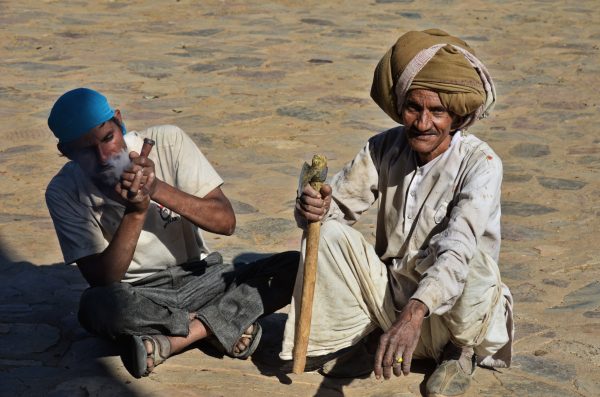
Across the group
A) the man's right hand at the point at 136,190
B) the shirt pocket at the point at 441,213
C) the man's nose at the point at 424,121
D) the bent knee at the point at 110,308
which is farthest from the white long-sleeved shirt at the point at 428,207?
the bent knee at the point at 110,308

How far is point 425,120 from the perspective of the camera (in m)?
3.59

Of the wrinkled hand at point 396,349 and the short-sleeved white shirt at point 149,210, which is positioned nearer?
the wrinkled hand at point 396,349

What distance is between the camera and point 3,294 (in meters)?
4.57

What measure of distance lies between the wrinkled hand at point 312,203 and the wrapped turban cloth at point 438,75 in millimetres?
368

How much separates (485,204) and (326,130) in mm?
3752

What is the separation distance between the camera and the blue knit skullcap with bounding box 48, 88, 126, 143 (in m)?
3.70

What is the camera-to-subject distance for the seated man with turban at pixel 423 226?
3.53 m

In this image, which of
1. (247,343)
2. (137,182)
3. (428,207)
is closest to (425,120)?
(428,207)

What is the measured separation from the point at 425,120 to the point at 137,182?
0.97 m

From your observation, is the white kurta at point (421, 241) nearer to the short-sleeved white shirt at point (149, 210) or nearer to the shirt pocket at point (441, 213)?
the shirt pocket at point (441, 213)

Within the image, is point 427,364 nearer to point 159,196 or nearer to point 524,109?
point 159,196

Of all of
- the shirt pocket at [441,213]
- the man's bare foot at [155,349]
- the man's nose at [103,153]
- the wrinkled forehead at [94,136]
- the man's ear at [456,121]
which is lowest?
the man's bare foot at [155,349]

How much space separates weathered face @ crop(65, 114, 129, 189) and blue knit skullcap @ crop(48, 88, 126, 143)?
0.9 inches

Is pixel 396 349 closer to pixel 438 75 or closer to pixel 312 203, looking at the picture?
pixel 312 203
